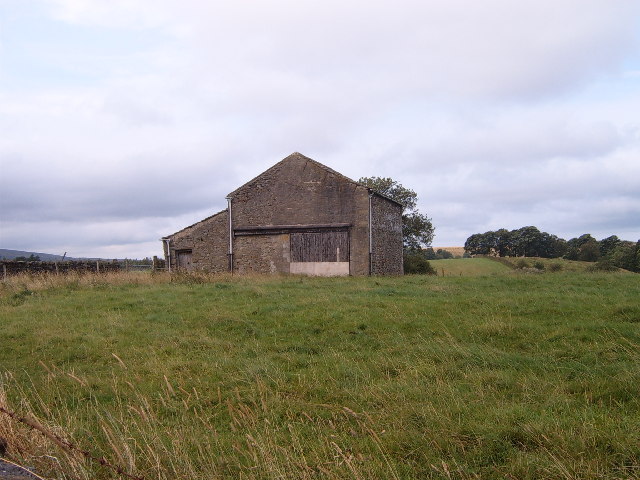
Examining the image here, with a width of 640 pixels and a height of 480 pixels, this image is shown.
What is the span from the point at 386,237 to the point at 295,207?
5.35 m

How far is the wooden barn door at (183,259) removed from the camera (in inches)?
1134

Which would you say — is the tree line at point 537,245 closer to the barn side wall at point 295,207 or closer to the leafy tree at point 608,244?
the leafy tree at point 608,244

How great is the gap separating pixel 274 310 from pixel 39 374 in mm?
5356

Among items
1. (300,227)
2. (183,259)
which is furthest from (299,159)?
(183,259)

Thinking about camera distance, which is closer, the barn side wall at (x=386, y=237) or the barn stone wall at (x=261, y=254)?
the barn side wall at (x=386, y=237)

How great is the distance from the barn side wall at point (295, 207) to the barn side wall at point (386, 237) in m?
0.77

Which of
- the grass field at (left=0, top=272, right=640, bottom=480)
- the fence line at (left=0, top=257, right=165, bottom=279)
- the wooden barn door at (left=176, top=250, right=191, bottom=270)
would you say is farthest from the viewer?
the wooden barn door at (left=176, top=250, right=191, bottom=270)

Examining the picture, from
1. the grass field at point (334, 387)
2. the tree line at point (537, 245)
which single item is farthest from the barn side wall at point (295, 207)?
the tree line at point (537, 245)

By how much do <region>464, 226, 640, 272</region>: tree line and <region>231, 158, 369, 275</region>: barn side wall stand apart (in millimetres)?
41961

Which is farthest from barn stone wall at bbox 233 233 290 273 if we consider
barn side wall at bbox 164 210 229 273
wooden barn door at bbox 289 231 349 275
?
barn side wall at bbox 164 210 229 273

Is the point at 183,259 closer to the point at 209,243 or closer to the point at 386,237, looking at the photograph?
the point at 209,243

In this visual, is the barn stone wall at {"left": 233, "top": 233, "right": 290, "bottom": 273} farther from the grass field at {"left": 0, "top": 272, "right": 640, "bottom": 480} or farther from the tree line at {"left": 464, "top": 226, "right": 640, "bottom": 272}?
the tree line at {"left": 464, "top": 226, "right": 640, "bottom": 272}

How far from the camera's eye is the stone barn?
82.7ft

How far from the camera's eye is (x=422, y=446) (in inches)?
189
